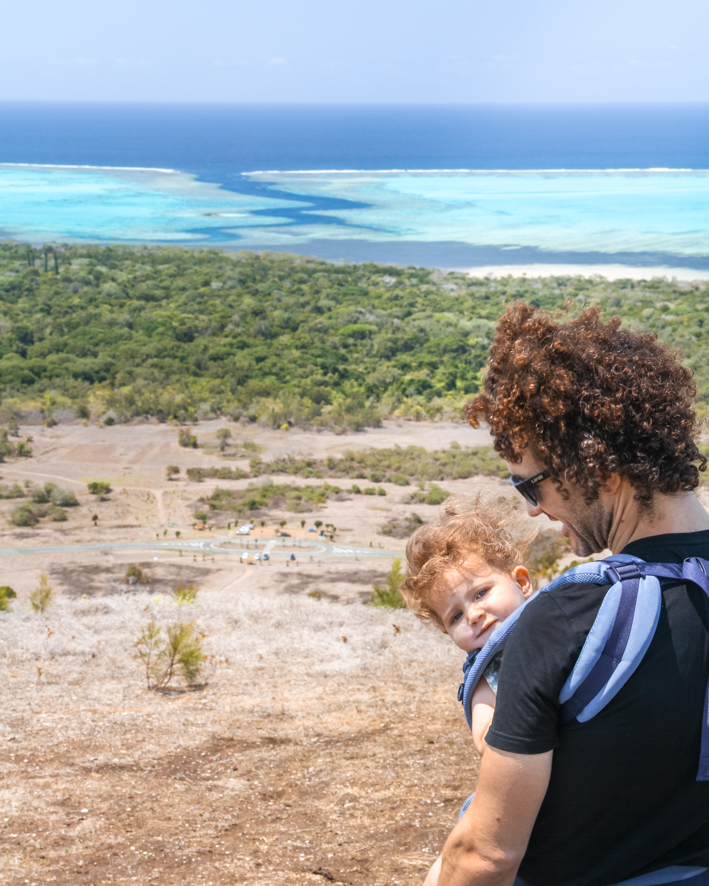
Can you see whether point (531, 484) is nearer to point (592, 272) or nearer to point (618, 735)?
point (618, 735)

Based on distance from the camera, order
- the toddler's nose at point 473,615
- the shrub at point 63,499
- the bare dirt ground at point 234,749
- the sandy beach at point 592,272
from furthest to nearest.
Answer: the sandy beach at point 592,272
the shrub at point 63,499
the bare dirt ground at point 234,749
the toddler's nose at point 473,615

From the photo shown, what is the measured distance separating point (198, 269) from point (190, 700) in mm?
52476

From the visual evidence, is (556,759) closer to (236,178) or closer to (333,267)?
(333,267)

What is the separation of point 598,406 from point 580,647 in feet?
1.12

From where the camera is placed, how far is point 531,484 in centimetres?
127

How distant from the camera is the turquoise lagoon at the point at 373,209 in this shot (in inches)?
2522

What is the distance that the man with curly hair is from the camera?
1.04 m

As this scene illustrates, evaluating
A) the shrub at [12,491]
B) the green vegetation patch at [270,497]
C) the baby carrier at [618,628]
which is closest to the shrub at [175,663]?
the baby carrier at [618,628]

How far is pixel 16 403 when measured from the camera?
34281 mm

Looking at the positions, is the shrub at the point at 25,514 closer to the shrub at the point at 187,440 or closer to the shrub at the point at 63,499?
the shrub at the point at 63,499

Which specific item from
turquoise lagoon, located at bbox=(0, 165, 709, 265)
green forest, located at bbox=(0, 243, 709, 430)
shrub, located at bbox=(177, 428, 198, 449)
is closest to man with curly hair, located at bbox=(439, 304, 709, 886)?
green forest, located at bbox=(0, 243, 709, 430)

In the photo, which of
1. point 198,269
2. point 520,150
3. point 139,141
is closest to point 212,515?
point 198,269

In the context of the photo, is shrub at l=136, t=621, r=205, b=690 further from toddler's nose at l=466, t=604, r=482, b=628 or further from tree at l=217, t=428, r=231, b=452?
tree at l=217, t=428, r=231, b=452

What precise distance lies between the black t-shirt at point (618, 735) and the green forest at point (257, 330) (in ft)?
96.3
